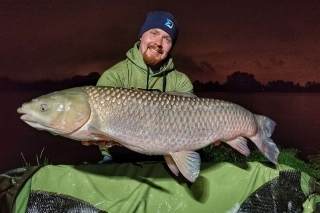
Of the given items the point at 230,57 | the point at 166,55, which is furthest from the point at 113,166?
the point at 230,57

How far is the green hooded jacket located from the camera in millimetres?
2918

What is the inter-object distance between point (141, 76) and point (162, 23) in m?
0.39

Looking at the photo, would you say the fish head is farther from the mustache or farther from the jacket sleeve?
the jacket sleeve

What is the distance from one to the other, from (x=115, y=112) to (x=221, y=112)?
1.81 ft

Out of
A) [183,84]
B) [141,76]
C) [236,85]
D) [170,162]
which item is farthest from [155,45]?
[236,85]

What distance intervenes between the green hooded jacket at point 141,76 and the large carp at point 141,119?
0.84 m

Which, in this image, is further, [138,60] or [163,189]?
[138,60]

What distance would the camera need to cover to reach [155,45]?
284 cm

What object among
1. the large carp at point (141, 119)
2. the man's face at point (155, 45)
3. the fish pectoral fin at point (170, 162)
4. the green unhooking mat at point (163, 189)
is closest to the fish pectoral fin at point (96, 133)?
the large carp at point (141, 119)

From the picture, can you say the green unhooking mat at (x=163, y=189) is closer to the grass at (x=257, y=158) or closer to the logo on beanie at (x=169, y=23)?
the logo on beanie at (x=169, y=23)

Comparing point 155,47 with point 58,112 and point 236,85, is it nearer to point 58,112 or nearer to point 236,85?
point 58,112

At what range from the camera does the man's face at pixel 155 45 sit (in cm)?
285

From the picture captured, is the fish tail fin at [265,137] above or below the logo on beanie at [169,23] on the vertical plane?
below

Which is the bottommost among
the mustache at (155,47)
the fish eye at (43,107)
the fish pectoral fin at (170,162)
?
the fish pectoral fin at (170,162)
